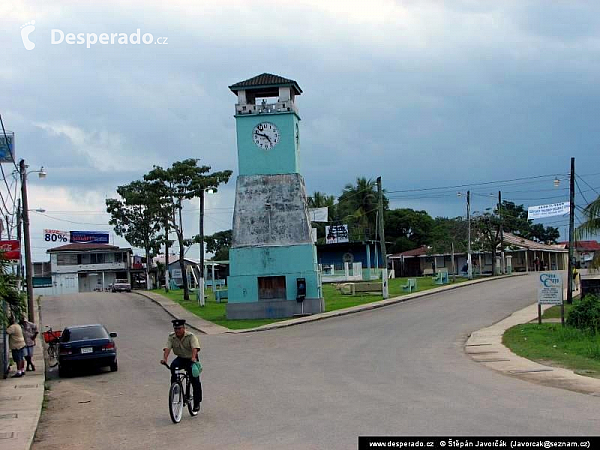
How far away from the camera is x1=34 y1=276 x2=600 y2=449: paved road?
440 inches

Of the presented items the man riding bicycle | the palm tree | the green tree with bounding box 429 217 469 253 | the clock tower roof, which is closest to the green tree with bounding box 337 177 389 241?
the green tree with bounding box 429 217 469 253

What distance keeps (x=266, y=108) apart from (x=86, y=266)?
6066cm

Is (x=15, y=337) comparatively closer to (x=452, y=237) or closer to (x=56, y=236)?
(x=452, y=237)

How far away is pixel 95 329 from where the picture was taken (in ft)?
76.6

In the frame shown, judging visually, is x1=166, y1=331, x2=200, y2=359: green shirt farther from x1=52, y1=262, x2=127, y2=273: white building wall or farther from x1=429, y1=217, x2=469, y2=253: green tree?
x1=52, y1=262, x2=127, y2=273: white building wall

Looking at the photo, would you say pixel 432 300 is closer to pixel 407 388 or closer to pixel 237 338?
pixel 237 338

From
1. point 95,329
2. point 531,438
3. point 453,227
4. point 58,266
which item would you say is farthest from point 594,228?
point 58,266

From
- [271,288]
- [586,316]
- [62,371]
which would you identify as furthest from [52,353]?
[586,316]

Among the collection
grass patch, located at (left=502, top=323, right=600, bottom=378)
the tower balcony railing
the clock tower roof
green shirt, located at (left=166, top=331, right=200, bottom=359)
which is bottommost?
grass patch, located at (left=502, top=323, right=600, bottom=378)

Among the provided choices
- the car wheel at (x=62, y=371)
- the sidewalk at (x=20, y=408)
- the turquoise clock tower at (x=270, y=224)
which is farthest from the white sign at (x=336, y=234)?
the car wheel at (x=62, y=371)

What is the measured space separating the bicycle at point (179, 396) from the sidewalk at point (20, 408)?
2.23m

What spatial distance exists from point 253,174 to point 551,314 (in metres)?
16.7

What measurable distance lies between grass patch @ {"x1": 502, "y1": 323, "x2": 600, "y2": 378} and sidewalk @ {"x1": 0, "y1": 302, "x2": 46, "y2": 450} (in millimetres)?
11482

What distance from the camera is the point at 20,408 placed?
Result: 1568cm
